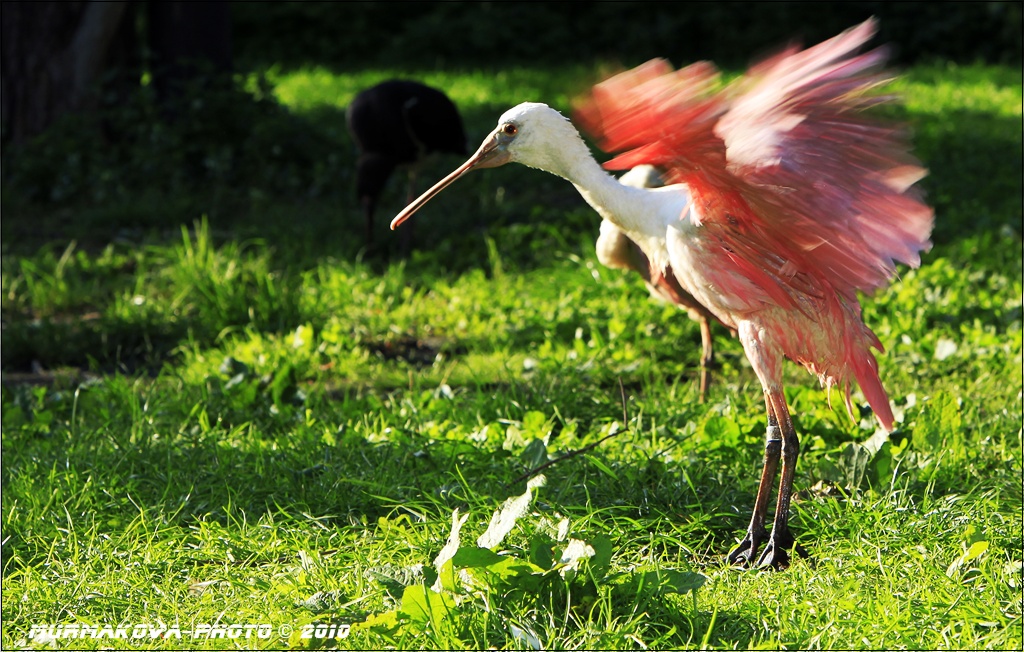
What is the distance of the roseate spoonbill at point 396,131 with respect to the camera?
20.5 feet

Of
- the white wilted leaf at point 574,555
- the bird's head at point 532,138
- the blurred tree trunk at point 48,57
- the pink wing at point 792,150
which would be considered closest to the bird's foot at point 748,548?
the white wilted leaf at point 574,555

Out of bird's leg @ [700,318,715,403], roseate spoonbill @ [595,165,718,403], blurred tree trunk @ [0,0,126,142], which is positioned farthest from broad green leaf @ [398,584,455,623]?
blurred tree trunk @ [0,0,126,142]

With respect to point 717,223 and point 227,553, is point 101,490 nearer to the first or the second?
point 227,553

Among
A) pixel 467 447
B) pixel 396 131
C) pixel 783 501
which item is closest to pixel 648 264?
pixel 467 447

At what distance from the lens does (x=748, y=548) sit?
2979mm

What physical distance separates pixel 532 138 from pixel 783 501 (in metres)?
1.14

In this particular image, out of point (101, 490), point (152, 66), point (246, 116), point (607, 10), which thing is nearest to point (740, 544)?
point (101, 490)

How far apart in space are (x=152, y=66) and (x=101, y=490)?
494 centimetres

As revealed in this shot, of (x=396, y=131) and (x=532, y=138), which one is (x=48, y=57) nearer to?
(x=396, y=131)

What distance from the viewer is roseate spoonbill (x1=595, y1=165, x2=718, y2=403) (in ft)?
13.2

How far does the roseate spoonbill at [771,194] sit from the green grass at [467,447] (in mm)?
192

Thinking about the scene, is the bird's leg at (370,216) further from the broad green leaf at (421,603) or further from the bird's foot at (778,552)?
the broad green leaf at (421,603)

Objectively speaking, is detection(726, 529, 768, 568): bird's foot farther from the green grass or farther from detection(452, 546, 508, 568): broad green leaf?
detection(452, 546, 508, 568): broad green leaf

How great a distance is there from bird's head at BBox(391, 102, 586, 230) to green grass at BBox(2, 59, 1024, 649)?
0.84m
